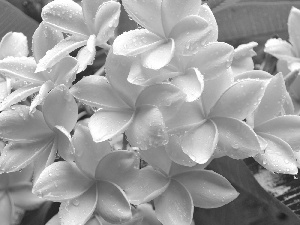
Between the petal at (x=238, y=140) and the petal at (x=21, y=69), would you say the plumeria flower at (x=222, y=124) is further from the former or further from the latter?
the petal at (x=21, y=69)

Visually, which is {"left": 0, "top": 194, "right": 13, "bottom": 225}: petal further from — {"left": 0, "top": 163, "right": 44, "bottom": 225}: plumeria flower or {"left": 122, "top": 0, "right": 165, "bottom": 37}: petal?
{"left": 122, "top": 0, "right": 165, "bottom": 37}: petal

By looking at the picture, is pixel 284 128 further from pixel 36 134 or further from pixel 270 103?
pixel 36 134

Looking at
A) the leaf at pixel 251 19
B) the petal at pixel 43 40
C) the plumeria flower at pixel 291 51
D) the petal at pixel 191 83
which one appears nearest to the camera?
the petal at pixel 191 83

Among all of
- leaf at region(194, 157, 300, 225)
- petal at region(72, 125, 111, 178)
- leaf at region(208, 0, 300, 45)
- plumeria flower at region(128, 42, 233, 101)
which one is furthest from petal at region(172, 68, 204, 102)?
leaf at region(208, 0, 300, 45)

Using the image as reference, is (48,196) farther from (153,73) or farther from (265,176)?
(265,176)

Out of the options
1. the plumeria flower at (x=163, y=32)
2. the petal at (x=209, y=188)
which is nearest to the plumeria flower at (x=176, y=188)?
the petal at (x=209, y=188)
